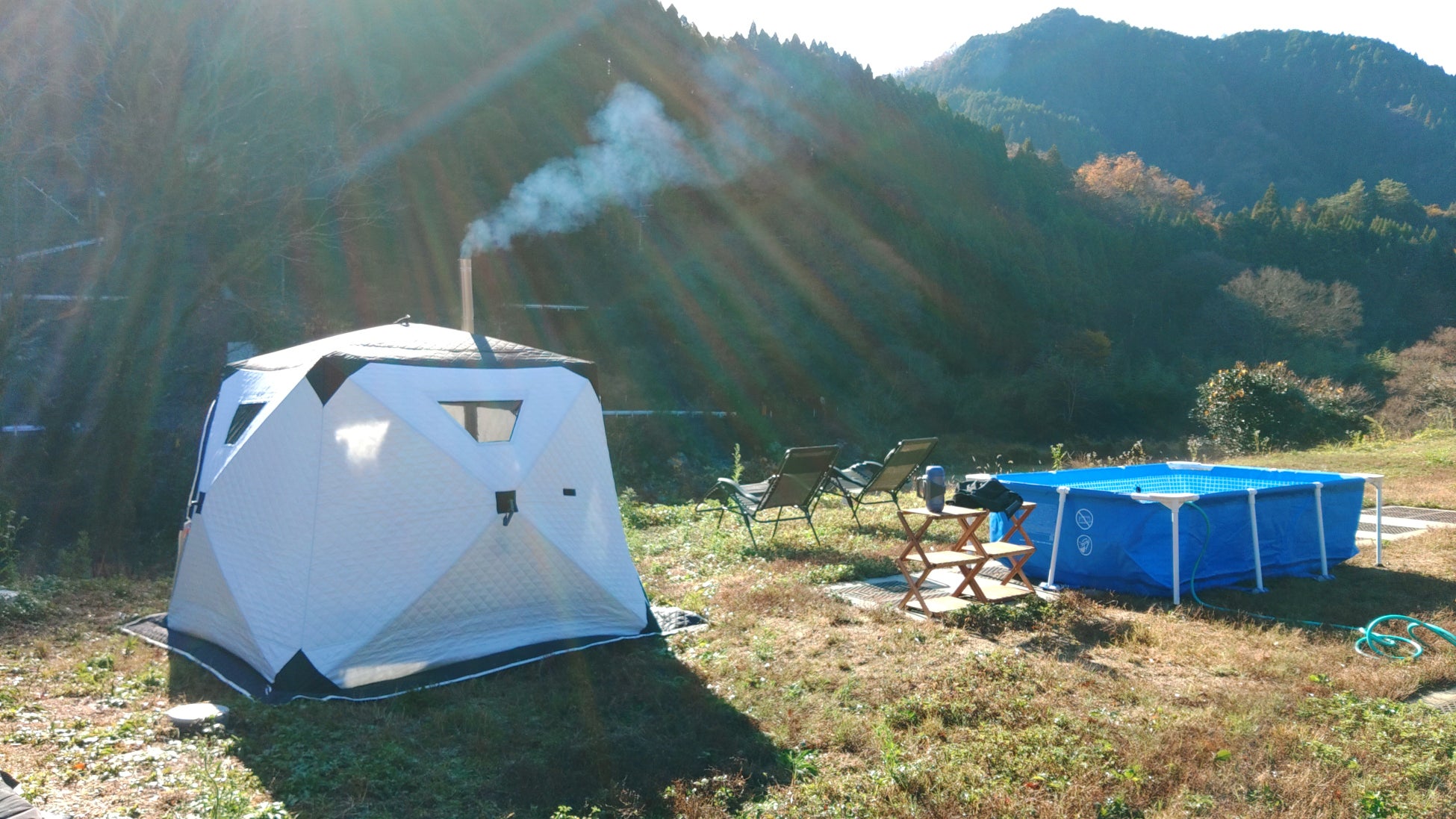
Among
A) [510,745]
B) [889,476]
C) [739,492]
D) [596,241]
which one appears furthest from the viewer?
[596,241]

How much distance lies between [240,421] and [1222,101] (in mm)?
78609

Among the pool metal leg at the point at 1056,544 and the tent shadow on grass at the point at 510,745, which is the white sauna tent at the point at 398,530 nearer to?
the tent shadow on grass at the point at 510,745

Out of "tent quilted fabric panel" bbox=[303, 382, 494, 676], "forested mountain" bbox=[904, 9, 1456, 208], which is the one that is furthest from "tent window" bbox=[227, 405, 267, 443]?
"forested mountain" bbox=[904, 9, 1456, 208]

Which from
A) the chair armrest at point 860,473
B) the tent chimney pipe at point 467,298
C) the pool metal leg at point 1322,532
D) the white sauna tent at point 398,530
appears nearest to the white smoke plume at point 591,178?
the tent chimney pipe at point 467,298

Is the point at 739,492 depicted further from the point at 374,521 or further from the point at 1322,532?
the point at 1322,532

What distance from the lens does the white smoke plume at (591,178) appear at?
1379cm

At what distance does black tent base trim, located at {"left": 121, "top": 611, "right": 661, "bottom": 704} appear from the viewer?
4438mm

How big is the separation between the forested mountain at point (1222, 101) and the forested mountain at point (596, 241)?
1551cm

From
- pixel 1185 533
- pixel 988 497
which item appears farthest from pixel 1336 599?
pixel 988 497

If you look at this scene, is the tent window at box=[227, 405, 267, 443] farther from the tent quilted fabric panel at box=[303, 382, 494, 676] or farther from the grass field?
the grass field

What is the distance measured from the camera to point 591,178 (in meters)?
15.1

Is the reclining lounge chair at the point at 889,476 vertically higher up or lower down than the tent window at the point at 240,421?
lower down

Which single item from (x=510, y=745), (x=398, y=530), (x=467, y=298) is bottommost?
(x=510, y=745)

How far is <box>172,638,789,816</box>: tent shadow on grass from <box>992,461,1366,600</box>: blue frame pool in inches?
113
